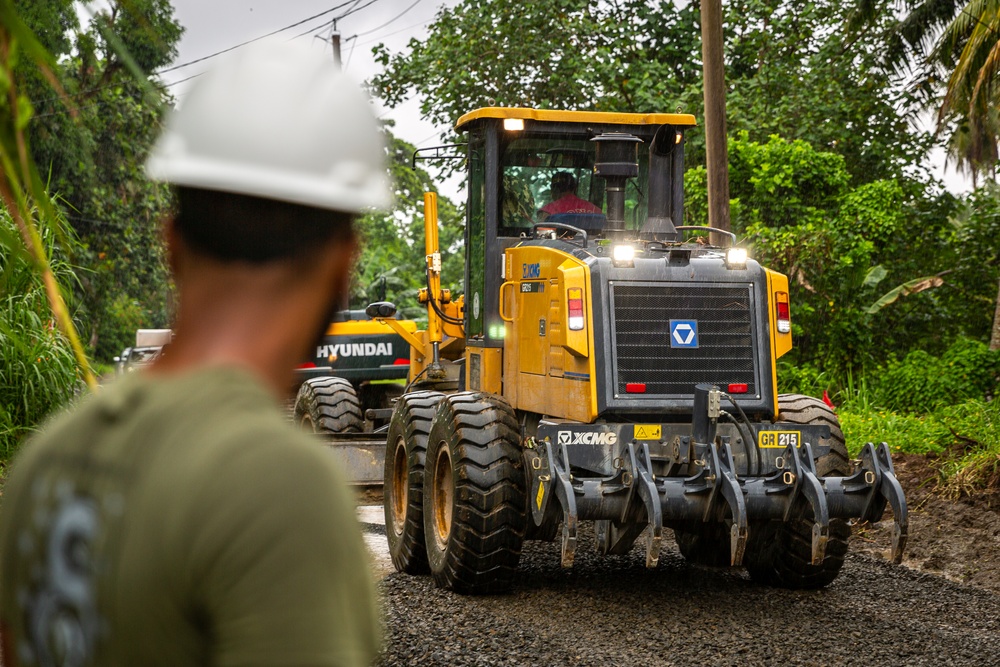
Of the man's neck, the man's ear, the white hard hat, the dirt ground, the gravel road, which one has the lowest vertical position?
the gravel road

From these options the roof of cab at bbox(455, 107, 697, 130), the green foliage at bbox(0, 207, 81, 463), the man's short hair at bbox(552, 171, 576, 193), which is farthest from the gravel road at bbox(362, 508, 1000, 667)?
the roof of cab at bbox(455, 107, 697, 130)

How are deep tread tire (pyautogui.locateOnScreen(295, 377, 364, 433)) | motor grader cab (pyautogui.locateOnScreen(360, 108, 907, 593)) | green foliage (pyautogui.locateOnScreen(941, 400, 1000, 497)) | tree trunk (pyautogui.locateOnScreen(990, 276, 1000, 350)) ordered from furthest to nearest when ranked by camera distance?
tree trunk (pyautogui.locateOnScreen(990, 276, 1000, 350)), deep tread tire (pyautogui.locateOnScreen(295, 377, 364, 433)), green foliage (pyautogui.locateOnScreen(941, 400, 1000, 497)), motor grader cab (pyautogui.locateOnScreen(360, 108, 907, 593))

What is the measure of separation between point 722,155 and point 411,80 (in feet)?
34.0

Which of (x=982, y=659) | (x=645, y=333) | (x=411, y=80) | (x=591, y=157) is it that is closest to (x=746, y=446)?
(x=645, y=333)

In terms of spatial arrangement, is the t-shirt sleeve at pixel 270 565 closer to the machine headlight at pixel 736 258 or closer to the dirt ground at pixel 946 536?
the machine headlight at pixel 736 258

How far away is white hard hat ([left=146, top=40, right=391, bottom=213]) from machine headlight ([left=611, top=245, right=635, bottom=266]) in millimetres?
6278

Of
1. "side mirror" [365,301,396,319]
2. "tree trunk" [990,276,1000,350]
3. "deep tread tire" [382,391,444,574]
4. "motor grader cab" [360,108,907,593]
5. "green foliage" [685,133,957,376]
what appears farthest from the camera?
"green foliage" [685,133,957,376]

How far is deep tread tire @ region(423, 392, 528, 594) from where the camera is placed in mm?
7418

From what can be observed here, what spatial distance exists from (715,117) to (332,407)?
5.43 m

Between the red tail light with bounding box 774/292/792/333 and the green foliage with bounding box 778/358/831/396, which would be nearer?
the red tail light with bounding box 774/292/792/333

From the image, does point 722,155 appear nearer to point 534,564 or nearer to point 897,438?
point 897,438

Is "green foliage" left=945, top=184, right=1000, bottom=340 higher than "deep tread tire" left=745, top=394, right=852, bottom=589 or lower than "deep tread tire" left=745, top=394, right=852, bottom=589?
higher

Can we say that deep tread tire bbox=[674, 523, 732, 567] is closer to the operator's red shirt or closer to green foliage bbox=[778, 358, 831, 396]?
the operator's red shirt

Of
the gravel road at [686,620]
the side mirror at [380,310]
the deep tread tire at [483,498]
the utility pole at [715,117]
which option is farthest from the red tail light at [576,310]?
the utility pole at [715,117]
